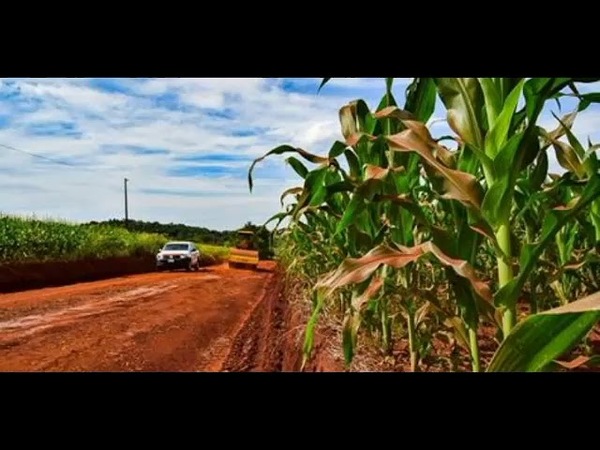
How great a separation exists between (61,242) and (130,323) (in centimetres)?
77

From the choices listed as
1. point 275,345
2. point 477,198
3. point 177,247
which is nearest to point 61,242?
point 177,247

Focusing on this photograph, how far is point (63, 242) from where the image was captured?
303 cm

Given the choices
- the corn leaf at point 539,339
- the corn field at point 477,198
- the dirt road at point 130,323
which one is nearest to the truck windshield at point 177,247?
the dirt road at point 130,323

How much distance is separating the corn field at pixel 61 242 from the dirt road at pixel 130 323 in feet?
0.55

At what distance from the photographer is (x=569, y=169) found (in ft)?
3.42

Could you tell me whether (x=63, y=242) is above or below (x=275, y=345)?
above

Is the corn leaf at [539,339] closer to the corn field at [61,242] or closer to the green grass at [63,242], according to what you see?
the green grass at [63,242]

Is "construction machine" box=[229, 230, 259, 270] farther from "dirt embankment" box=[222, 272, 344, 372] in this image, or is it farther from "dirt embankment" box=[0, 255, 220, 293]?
"dirt embankment" box=[222, 272, 344, 372]

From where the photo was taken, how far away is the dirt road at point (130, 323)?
2186 millimetres

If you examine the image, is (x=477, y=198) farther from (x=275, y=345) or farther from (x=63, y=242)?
(x=63, y=242)
